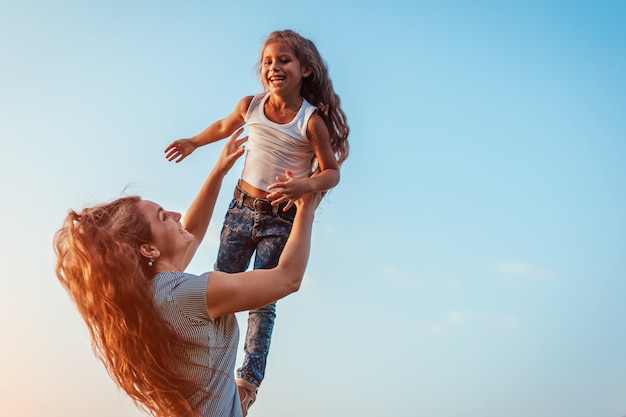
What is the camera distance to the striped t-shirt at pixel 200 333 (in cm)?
403

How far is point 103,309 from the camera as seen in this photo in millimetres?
4062

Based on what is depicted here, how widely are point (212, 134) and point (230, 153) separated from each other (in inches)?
29.3

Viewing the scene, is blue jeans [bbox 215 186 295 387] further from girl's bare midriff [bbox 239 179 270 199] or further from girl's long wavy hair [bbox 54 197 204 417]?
girl's long wavy hair [bbox 54 197 204 417]

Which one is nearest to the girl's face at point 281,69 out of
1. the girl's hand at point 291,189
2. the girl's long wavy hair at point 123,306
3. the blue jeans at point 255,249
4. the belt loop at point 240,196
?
the belt loop at point 240,196

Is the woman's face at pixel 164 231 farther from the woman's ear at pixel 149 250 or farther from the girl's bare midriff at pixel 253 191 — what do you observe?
the girl's bare midriff at pixel 253 191

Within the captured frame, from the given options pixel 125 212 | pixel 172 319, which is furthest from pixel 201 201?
pixel 172 319

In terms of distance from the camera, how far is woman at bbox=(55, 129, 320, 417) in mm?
3994

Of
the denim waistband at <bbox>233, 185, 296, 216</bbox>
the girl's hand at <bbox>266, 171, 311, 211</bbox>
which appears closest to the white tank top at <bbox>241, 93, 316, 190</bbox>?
the denim waistband at <bbox>233, 185, 296, 216</bbox>

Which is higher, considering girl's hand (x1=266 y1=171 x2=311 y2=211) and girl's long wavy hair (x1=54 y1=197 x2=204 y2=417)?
girl's hand (x1=266 y1=171 x2=311 y2=211)

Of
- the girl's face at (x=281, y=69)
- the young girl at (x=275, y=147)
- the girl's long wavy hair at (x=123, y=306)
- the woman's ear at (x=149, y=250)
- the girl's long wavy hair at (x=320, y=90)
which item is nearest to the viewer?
the girl's long wavy hair at (x=123, y=306)

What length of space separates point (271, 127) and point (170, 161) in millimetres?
836

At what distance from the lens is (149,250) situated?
13.8 feet

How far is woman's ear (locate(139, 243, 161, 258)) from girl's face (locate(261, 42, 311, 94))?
1.93 meters

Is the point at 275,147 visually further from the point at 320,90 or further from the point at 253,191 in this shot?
the point at 320,90
